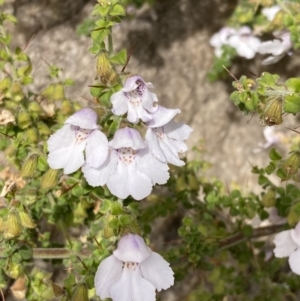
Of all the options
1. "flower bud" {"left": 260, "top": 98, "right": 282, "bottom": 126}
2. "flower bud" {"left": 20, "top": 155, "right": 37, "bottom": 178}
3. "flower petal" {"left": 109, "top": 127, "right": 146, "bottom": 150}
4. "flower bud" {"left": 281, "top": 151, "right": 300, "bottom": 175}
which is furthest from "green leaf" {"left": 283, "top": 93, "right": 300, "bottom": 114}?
"flower bud" {"left": 20, "top": 155, "right": 37, "bottom": 178}

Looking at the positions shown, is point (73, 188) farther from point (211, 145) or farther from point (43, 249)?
point (211, 145)

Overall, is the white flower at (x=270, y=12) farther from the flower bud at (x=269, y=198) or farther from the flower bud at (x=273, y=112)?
the flower bud at (x=273, y=112)

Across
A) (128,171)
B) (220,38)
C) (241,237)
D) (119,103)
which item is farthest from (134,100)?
(220,38)

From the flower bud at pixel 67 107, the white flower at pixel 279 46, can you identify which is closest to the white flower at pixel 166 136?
the flower bud at pixel 67 107

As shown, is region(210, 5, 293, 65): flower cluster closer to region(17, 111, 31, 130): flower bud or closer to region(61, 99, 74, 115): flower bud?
region(61, 99, 74, 115): flower bud

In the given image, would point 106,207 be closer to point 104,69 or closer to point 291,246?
point 104,69
